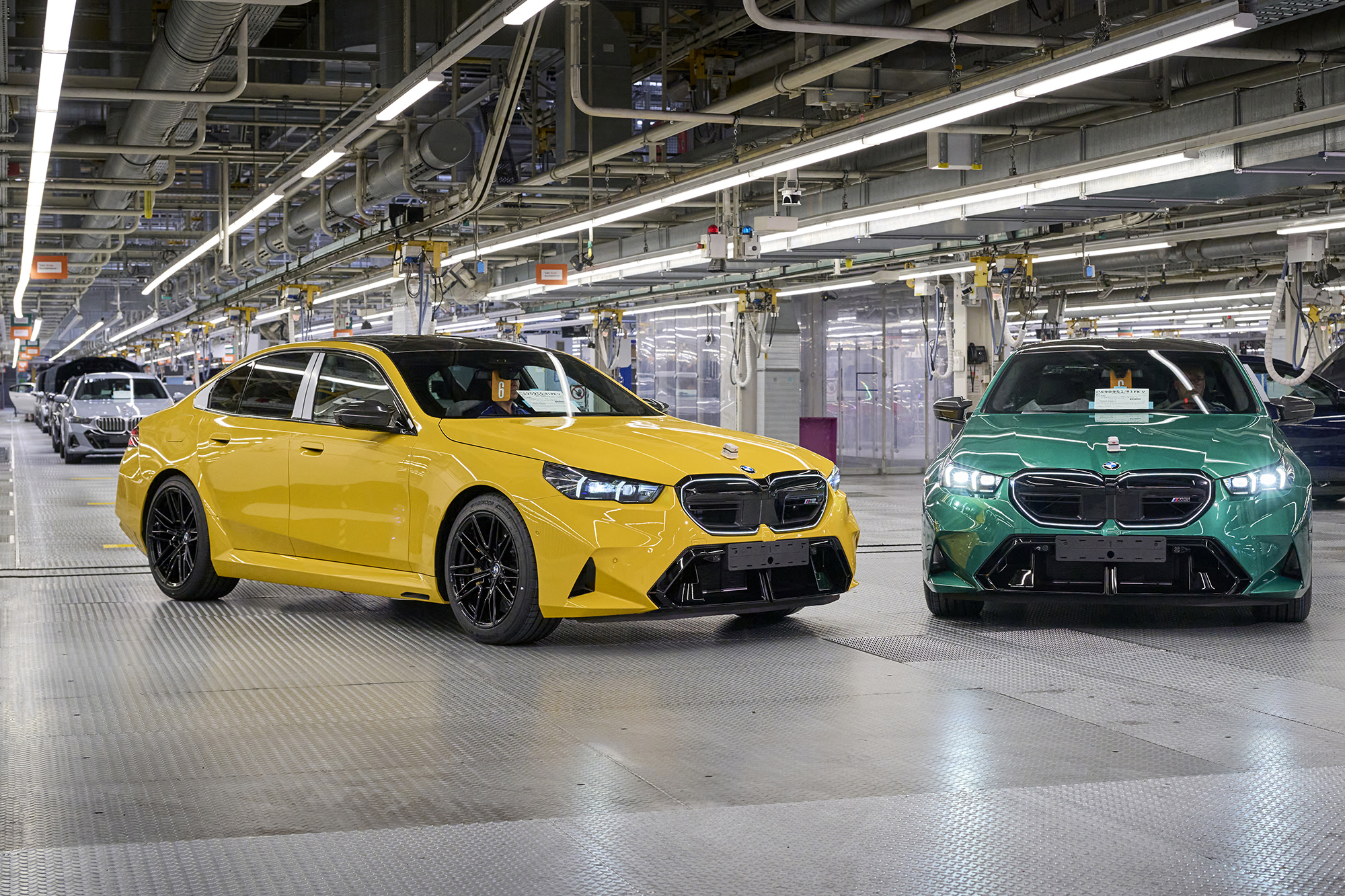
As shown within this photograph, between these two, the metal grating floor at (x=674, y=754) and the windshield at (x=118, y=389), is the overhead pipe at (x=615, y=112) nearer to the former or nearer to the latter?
the metal grating floor at (x=674, y=754)

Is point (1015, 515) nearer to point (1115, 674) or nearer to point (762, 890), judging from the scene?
point (1115, 674)

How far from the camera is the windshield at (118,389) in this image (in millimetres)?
24266

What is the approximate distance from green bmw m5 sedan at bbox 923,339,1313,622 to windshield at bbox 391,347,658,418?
5.98 ft

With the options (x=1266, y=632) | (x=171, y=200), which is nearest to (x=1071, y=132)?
(x=1266, y=632)

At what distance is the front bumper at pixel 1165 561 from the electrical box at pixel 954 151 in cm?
594

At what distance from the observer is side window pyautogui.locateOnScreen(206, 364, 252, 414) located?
777 centimetres

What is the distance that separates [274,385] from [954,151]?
6843 mm

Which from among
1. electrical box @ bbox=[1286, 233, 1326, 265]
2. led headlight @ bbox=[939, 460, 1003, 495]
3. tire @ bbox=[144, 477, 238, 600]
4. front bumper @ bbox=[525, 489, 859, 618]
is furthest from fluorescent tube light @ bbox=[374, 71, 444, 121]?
electrical box @ bbox=[1286, 233, 1326, 265]

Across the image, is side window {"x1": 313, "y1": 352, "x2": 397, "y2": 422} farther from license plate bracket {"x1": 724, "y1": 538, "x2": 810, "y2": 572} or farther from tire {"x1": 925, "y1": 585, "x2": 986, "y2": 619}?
tire {"x1": 925, "y1": 585, "x2": 986, "y2": 619}

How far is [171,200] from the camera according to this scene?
2305cm

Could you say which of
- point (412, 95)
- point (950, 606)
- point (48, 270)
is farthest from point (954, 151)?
point (48, 270)

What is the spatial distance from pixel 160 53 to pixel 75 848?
8.76m

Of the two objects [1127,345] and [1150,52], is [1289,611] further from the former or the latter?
[1150,52]

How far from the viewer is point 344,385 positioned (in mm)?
7215
